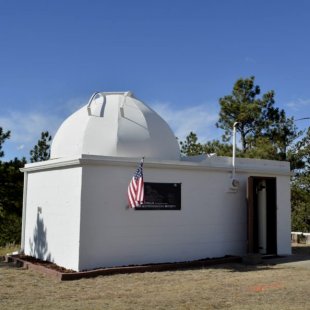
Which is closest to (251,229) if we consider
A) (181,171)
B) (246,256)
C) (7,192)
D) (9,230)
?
(246,256)

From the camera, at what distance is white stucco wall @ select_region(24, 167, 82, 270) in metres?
11.8

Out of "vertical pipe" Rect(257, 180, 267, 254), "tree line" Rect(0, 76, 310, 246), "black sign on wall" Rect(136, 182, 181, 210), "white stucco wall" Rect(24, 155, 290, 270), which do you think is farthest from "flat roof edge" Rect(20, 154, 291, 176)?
"tree line" Rect(0, 76, 310, 246)

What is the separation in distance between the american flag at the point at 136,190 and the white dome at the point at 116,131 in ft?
3.60

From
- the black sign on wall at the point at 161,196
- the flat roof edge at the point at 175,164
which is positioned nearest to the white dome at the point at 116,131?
the flat roof edge at the point at 175,164

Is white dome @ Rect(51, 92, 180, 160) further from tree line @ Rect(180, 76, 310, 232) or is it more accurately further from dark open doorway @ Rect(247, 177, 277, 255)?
tree line @ Rect(180, 76, 310, 232)

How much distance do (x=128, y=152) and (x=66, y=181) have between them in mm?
1854

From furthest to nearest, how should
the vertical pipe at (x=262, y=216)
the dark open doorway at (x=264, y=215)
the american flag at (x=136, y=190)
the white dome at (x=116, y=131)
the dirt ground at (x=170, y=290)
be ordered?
the vertical pipe at (x=262, y=216) → the dark open doorway at (x=264, y=215) → the white dome at (x=116, y=131) → the american flag at (x=136, y=190) → the dirt ground at (x=170, y=290)

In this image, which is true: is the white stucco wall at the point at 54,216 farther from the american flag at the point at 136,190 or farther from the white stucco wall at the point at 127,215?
the american flag at the point at 136,190

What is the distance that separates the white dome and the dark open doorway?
10.4 ft

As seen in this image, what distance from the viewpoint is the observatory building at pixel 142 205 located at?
11805mm

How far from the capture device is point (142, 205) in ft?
40.5

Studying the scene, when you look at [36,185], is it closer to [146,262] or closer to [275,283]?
[146,262]

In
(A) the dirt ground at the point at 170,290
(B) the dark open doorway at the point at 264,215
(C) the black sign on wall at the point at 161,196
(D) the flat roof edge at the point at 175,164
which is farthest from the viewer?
(B) the dark open doorway at the point at 264,215

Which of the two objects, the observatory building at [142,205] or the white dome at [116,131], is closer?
the observatory building at [142,205]
